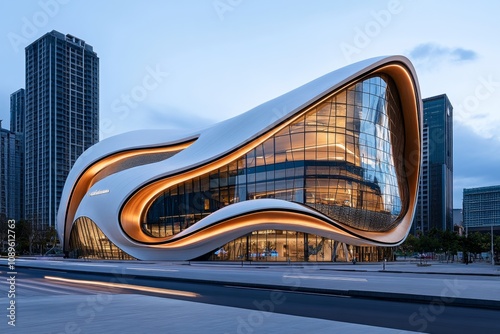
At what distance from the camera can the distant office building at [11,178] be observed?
142m

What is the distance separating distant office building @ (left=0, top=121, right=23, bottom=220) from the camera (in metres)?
142

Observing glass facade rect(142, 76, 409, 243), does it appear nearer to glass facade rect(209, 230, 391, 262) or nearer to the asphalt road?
glass facade rect(209, 230, 391, 262)

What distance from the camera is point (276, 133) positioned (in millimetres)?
45094

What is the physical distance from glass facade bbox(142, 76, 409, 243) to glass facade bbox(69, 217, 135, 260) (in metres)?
4.27

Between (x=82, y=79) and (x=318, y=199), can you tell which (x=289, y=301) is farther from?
(x=82, y=79)

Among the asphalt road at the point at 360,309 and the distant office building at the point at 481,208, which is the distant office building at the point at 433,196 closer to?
the distant office building at the point at 481,208

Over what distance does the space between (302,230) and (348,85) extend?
14727mm

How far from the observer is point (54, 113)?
12494cm

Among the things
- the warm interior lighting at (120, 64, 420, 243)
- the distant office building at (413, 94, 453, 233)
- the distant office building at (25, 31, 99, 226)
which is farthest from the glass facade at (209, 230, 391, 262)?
the distant office building at (413, 94, 453, 233)

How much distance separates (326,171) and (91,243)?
2894 cm

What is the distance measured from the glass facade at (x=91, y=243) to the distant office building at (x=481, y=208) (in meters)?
67.1

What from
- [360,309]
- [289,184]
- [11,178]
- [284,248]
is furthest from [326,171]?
[11,178]

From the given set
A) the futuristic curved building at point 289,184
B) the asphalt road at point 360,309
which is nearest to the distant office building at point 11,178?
the futuristic curved building at point 289,184

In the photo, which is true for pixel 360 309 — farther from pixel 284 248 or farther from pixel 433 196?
pixel 433 196
